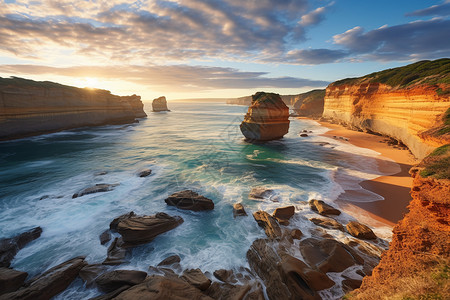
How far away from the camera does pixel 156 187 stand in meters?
18.1

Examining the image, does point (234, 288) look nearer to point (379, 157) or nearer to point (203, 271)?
point (203, 271)

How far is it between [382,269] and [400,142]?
1329 inches

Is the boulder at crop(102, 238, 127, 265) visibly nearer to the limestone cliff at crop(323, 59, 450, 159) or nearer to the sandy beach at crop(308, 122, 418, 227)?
the sandy beach at crop(308, 122, 418, 227)

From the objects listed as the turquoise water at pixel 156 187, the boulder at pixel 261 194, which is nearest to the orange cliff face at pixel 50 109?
the turquoise water at pixel 156 187

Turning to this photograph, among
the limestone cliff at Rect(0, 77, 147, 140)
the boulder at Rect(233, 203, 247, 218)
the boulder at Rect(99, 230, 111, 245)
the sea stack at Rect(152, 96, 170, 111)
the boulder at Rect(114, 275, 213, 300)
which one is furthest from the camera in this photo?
the sea stack at Rect(152, 96, 170, 111)

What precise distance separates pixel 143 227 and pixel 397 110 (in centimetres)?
3910

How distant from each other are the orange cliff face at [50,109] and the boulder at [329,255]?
2013 inches

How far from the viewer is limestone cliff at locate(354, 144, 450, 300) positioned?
4426 mm

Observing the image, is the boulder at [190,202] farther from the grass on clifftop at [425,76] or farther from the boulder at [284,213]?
the grass on clifftop at [425,76]

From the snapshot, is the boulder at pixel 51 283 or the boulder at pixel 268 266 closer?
the boulder at pixel 51 283

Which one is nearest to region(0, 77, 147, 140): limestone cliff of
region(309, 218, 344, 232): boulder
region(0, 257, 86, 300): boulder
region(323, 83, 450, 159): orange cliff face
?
region(0, 257, 86, 300): boulder

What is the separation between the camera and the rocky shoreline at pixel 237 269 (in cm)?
709

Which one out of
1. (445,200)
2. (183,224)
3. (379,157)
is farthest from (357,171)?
(183,224)

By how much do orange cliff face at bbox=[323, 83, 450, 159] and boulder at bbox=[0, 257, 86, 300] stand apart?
71.6 feet
